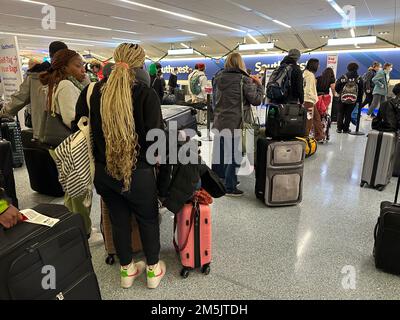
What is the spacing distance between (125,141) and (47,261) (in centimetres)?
65

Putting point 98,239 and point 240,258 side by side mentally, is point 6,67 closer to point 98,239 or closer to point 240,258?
point 98,239

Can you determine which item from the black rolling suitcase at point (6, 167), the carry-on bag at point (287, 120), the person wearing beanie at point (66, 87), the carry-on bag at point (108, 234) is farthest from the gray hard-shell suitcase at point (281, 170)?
the black rolling suitcase at point (6, 167)

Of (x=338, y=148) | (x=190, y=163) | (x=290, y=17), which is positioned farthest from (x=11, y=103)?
(x=290, y=17)

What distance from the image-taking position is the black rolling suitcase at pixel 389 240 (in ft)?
6.67

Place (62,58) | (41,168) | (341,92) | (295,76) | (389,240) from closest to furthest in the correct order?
(389,240), (62,58), (41,168), (295,76), (341,92)

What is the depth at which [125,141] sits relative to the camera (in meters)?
1.58

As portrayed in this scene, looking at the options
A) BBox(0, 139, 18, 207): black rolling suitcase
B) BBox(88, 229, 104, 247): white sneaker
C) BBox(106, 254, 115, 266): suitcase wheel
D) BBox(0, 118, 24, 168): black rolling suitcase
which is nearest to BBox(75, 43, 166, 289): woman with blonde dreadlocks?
BBox(106, 254, 115, 266): suitcase wheel

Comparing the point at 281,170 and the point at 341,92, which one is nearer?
the point at 281,170

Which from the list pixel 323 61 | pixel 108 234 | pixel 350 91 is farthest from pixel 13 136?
pixel 323 61

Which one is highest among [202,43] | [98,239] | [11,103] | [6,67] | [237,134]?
[202,43]

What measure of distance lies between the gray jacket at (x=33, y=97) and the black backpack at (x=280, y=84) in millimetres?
2440

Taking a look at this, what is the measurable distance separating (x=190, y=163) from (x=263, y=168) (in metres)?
1.43

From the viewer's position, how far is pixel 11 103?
2820 millimetres

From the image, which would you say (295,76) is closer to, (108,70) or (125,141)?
(108,70)
